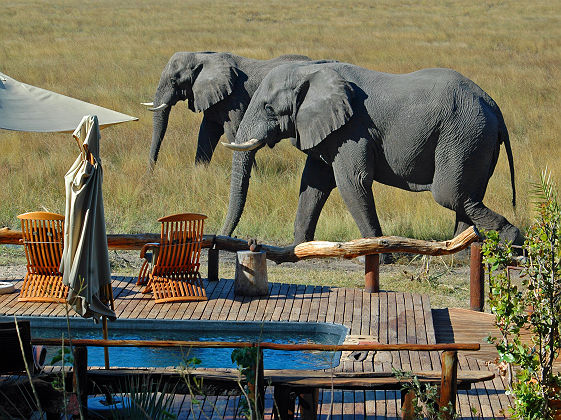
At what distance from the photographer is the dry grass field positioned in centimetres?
1367

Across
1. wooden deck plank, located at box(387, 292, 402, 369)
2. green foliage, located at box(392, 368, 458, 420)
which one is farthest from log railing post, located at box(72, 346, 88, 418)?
wooden deck plank, located at box(387, 292, 402, 369)

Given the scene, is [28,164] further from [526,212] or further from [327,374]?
[327,374]

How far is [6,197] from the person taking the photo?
1430 cm

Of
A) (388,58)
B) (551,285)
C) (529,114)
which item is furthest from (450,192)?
(388,58)

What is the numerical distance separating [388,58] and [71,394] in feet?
86.9

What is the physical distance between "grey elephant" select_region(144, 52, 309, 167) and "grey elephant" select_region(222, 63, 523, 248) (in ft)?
11.0

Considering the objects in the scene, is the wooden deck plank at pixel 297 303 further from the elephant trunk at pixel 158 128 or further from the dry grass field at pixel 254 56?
the elephant trunk at pixel 158 128

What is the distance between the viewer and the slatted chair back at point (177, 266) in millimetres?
9000

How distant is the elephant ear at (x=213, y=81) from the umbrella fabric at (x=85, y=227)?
7448 millimetres

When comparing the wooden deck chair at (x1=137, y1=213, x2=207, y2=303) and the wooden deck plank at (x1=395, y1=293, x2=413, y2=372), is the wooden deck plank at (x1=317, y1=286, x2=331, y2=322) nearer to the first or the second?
the wooden deck plank at (x1=395, y1=293, x2=413, y2=372)

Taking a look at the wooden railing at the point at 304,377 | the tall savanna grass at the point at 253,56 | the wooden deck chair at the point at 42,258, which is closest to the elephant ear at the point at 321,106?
the tall savanna grass at the point at 253,56

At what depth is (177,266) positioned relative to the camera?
362 inches

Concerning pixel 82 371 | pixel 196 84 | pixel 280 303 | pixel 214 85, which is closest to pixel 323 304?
pixel 280 303

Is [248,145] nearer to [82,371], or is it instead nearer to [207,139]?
[207,139]
